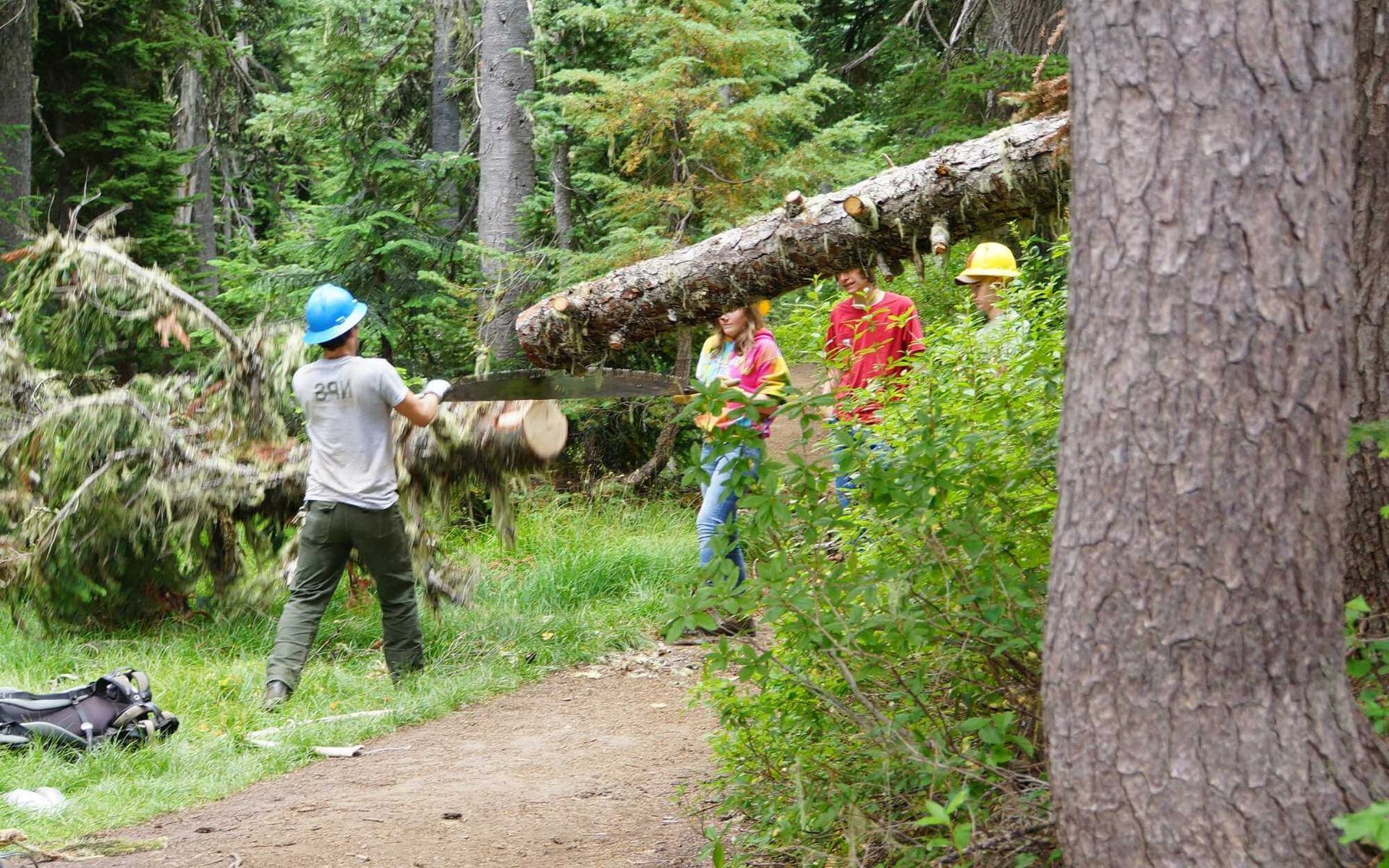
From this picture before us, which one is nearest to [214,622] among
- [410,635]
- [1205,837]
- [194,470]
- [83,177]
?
[194,470]

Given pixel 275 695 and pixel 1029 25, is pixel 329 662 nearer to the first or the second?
pixel 275 695

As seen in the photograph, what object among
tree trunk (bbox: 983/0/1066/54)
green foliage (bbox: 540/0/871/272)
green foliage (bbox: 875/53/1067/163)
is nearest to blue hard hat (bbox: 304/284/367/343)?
green foliage (bbox: 540/0/871/272)

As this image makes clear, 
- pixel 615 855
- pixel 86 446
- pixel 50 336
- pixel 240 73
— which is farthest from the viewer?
pixel 240 73

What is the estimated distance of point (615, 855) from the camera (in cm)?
457

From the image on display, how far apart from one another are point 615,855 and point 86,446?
4740 millimetres

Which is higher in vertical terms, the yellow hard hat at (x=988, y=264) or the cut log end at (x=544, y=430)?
the yellow hard hat at (x=988, y=264)

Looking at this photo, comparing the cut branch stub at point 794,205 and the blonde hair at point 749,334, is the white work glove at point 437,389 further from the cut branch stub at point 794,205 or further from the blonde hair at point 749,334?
the cut branch stub at point 794,205

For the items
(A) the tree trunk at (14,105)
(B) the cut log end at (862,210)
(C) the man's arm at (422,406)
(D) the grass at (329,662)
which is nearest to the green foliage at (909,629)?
(B) the cut log end at (862,210)

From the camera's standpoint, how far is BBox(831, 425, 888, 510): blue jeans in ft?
12.3

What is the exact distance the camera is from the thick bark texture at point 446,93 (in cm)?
1508

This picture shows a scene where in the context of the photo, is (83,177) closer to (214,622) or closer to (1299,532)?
(214,622)

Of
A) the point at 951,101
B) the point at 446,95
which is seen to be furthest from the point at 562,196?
the point at 951,101

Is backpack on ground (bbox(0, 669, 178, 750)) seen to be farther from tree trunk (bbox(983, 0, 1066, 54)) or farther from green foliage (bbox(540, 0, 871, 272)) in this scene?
tree trunk (bbox(983, 0, 1066, 54))

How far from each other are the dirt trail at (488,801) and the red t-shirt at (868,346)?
1.73 m
